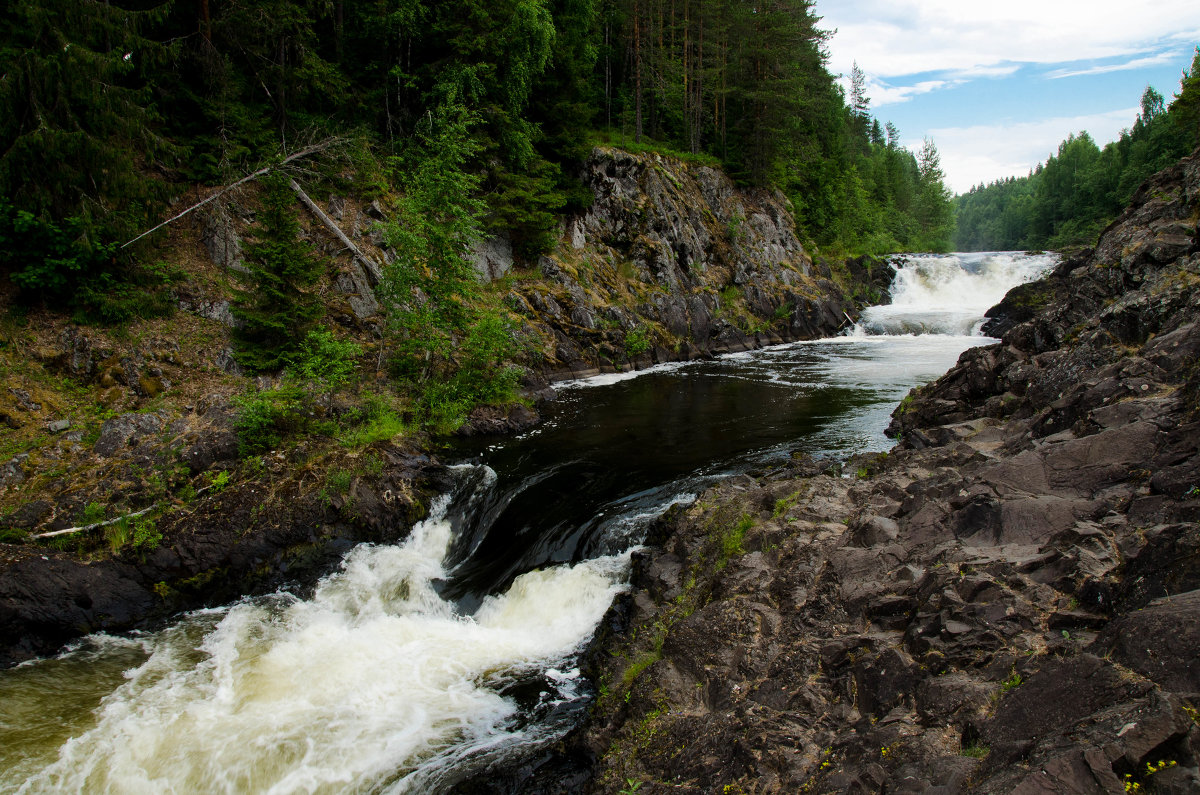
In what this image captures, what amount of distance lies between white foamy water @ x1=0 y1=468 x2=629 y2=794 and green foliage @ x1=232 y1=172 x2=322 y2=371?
6062 millimetres

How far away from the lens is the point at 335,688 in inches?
273

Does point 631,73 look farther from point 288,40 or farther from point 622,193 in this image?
point 288,40

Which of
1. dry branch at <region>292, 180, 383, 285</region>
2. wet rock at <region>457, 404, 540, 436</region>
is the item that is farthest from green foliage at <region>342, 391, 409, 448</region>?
dry branch at <region>292, 180, 383, 285</region>

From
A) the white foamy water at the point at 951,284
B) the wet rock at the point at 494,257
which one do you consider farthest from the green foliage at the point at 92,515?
the white foamy water at the point at 951,284

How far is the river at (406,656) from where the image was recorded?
586cm

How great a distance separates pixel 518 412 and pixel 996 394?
36.6 ft

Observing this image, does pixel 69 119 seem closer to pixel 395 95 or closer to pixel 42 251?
pixel 42 251

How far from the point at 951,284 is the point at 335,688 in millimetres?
44320

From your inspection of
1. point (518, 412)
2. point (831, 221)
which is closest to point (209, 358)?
point (518, 412)

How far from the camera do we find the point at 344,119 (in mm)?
21297

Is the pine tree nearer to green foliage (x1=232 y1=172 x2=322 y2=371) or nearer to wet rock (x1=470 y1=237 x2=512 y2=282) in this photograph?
green foliage (x1=232 y1=172 x2=322 y2=371)

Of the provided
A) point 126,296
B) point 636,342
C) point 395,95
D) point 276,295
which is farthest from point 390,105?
Answer: point 126,296

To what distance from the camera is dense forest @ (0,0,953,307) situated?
10.7 meters

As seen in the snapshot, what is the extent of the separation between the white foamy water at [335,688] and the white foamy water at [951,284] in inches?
1217
